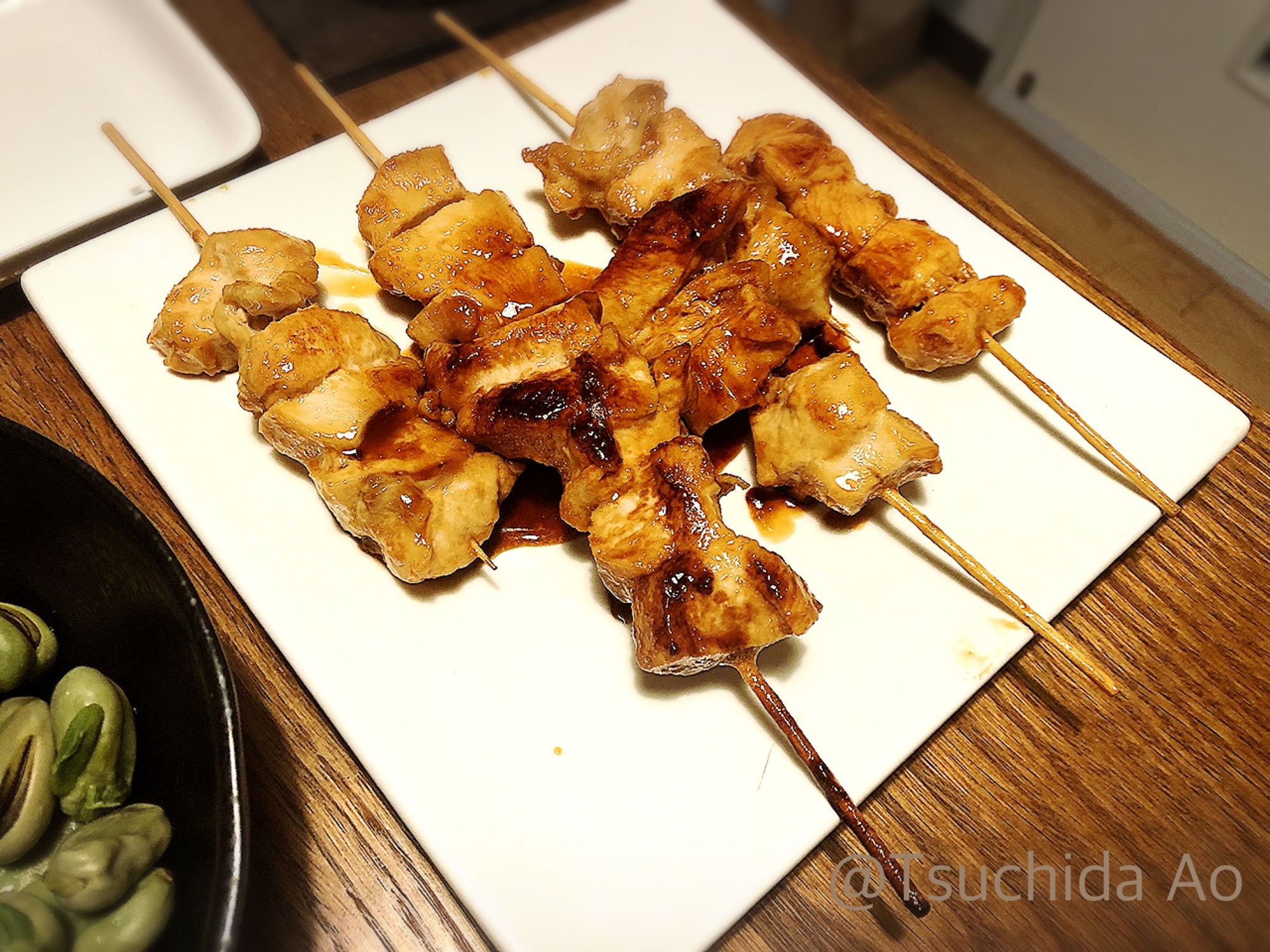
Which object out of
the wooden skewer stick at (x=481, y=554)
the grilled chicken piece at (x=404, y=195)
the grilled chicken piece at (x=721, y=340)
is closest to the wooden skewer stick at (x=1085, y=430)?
the grilled chicken piece at (x=721, y=340)

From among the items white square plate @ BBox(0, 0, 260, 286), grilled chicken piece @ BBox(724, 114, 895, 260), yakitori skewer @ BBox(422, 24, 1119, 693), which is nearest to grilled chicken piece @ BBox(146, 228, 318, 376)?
white square plate @ BBox(0, 0, 260, 286)

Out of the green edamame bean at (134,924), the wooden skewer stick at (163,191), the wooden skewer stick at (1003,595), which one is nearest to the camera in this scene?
the green edamame bean at (134,924)

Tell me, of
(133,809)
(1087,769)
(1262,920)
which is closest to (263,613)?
(133,809)

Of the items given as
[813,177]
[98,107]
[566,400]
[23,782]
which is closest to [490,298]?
[566,400]

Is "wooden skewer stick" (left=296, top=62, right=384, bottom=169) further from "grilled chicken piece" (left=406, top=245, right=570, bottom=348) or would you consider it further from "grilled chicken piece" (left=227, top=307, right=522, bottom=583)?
"grilled chicken piece" (left=227, top=307, right=522, bottom=583)

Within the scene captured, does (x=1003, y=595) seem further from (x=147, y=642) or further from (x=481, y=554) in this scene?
(x=147, y=642)

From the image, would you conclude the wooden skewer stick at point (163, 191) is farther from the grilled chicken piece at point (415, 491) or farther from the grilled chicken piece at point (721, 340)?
the grilled chicken piece at point (721, 340)

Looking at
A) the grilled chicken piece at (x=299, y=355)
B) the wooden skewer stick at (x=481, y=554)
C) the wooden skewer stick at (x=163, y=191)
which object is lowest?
the wooden skewer stick at (x=481, y=554)
